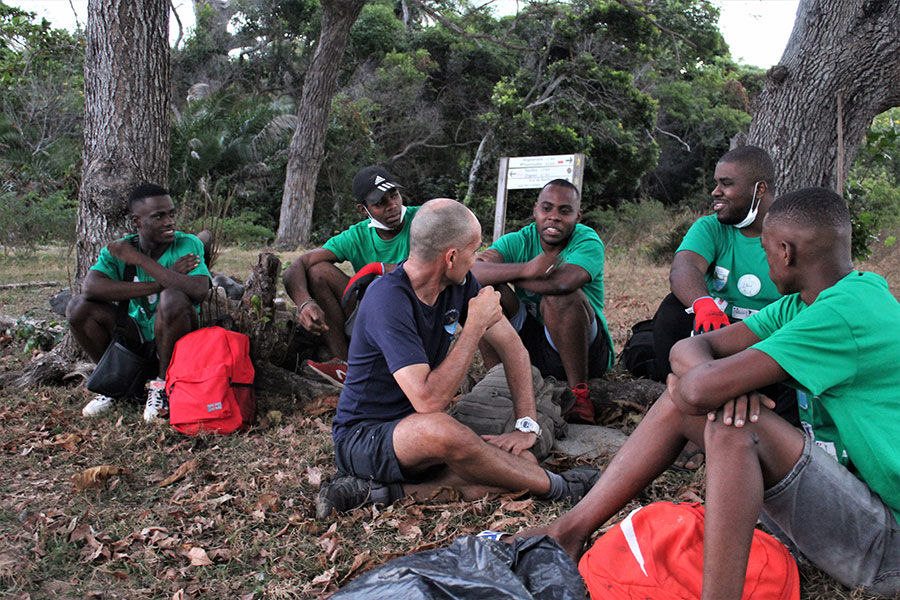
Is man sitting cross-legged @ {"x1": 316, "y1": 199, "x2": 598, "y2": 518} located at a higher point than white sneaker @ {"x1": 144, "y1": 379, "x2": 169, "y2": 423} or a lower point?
higher

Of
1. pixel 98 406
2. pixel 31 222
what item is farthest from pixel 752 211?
pixel 31 222

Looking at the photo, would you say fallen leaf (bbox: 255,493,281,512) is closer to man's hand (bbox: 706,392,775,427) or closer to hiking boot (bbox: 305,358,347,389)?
hiking boot (bbox: 305,358,347,389)

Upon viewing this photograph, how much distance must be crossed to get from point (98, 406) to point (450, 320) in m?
2.76

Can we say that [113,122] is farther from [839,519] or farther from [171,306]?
[839,519]

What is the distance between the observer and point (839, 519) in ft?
7.13

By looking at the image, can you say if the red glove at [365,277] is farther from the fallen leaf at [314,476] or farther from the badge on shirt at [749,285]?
the badge on shirt at [749,285]

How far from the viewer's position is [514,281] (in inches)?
180

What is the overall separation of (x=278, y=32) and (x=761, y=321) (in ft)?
89.4

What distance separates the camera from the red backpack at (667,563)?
220cm

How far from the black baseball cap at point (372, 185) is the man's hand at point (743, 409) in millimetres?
3290

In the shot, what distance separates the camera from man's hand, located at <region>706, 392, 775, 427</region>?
212 cm

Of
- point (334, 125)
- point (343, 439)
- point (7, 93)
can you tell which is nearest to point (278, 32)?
point (334, 125)

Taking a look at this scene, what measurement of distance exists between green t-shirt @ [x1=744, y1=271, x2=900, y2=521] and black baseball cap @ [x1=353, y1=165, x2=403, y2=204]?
3.26 m

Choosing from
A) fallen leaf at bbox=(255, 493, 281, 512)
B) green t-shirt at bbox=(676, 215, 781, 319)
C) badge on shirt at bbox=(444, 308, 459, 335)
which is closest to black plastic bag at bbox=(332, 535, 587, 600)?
badge on shirt at bbox=(444, 308, 459, 335)
